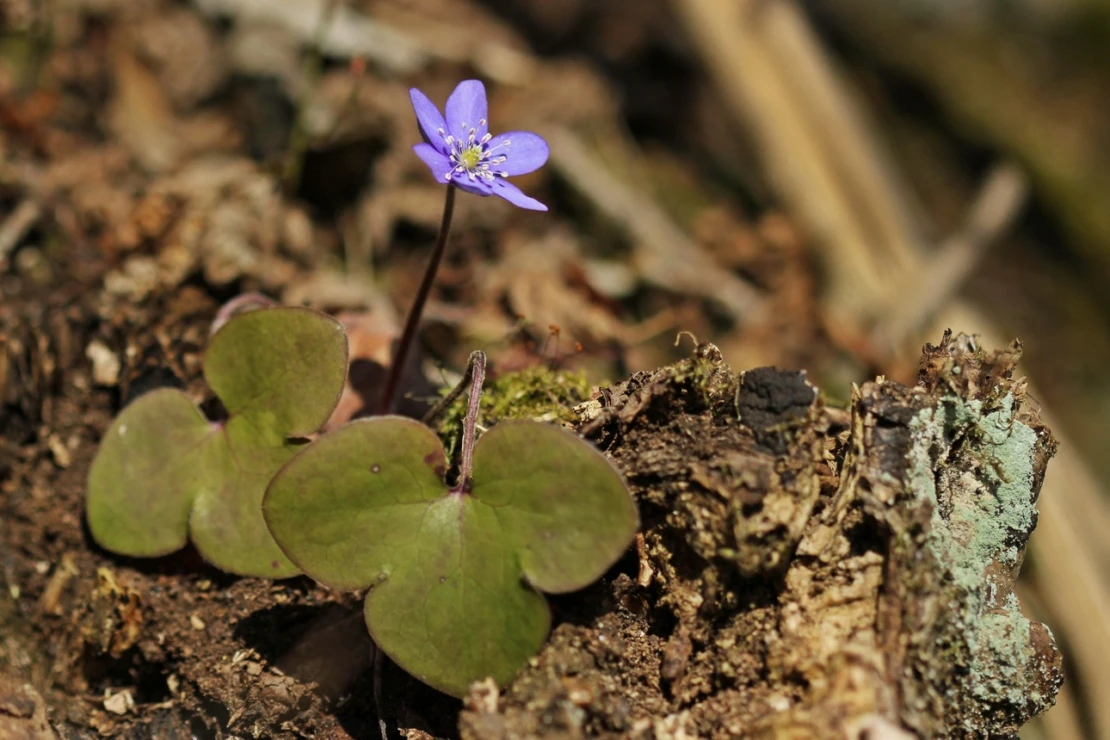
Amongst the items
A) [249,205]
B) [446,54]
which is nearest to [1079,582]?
[249,205]

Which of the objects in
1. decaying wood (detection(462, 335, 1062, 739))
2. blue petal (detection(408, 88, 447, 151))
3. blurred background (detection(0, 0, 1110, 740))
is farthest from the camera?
blurred background (detection(0, 0, 1110, 740))

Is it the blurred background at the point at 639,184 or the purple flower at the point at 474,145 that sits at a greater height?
the purple flower at the point at 474,145

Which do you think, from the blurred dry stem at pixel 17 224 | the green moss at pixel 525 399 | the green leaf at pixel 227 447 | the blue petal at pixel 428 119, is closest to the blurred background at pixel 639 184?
the blurred dry stem at pixel 17 224

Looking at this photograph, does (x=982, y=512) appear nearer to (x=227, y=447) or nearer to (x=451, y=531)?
(x=451, y=531)

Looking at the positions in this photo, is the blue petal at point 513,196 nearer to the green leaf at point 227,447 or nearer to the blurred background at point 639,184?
the green leaf at point 227,447

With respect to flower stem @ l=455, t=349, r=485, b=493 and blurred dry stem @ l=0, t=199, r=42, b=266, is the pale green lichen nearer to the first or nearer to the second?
flower stem @ l=455, t=349, r=485, b=493

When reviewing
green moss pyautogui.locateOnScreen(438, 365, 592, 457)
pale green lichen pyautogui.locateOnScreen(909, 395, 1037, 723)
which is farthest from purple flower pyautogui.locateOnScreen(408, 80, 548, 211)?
pale green lichen pyautogui.locateOnScreen(909, 395, 1037, 723)
